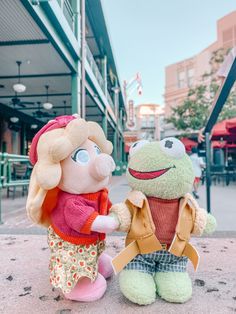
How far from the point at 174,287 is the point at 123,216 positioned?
1.87 ft

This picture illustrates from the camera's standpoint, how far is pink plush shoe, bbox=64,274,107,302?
193 centimetres

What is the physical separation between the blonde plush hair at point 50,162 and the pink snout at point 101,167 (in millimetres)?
172

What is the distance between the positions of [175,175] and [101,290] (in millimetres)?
951

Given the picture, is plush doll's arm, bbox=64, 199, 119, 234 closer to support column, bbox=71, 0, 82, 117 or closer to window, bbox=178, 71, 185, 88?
support column, bbox=71, 0, 82, 117

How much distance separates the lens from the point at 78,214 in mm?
1808

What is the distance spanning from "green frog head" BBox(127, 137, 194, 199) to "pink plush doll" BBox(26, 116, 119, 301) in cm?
22

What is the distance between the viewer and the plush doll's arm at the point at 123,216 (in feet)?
6.36

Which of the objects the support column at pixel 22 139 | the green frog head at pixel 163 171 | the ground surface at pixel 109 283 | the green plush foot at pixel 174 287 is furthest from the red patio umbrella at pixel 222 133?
the support column at pixel 22 139

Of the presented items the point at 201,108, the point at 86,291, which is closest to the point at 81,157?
the point at 86,291

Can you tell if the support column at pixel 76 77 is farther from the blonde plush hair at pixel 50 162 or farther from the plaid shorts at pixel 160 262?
the plaid shorts at pixel 160 262

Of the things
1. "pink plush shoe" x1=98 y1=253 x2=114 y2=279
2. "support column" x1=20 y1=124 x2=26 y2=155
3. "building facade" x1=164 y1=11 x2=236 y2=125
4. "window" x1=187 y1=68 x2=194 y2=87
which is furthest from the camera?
"window" x1=187 y1=68 x2=194 y2=87

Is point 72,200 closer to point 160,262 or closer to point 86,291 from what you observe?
point 86,291

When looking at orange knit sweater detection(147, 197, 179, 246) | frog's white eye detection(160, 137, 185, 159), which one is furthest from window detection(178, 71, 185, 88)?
orange knit sweater detection(147, 197, 179, 246)

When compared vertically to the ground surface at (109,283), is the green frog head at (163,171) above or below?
above
